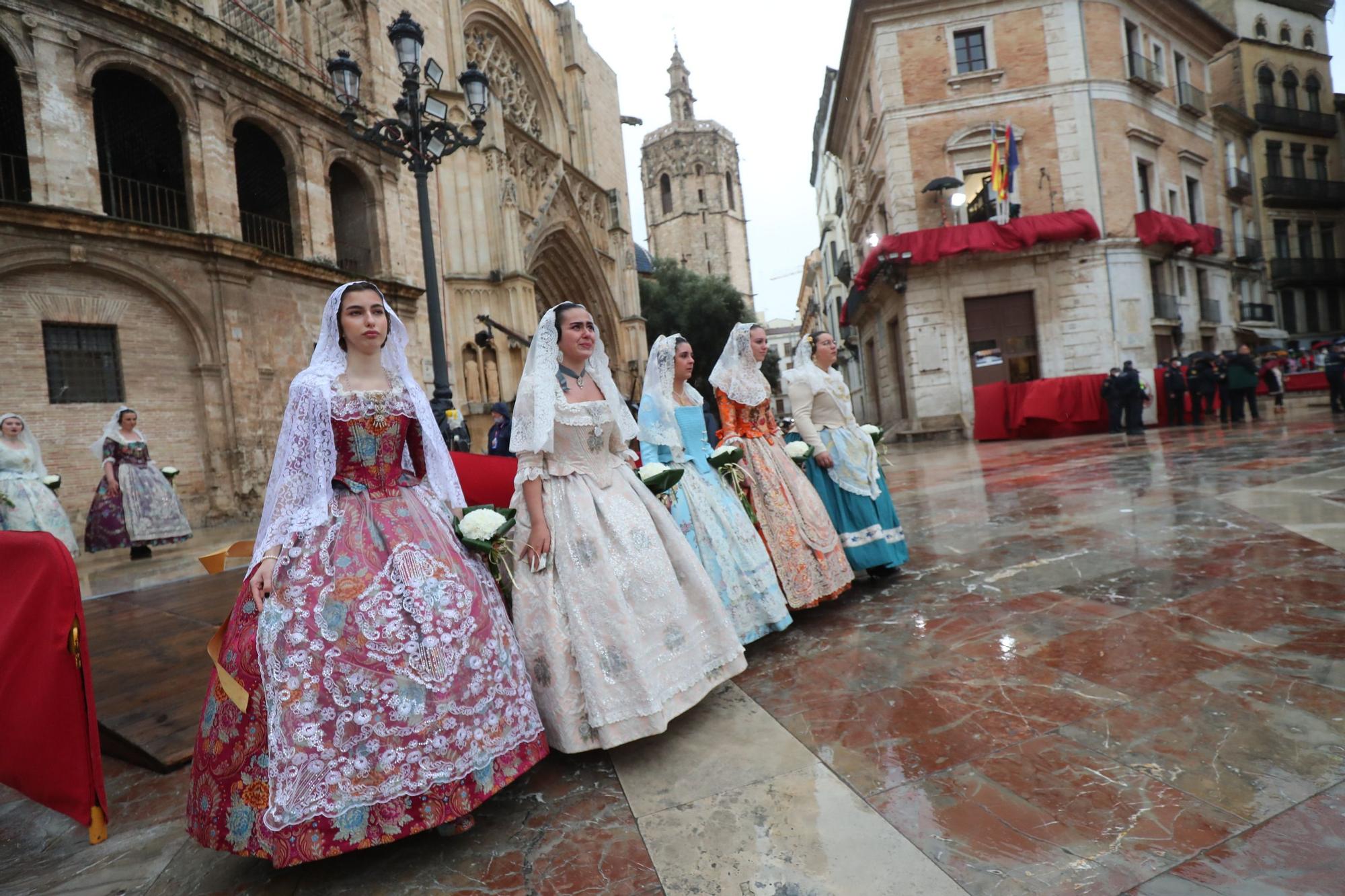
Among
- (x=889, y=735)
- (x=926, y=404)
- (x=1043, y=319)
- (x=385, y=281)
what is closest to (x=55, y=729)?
(x=889, y=735)

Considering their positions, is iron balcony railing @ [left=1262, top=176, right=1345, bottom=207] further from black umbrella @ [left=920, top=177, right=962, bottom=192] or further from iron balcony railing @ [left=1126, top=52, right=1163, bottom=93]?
black umbrella @ [left=920, top=177, right=962, bottom=192]

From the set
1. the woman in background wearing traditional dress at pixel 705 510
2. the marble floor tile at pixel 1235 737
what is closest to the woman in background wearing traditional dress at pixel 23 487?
the woman in background wearing traditional dress at pixel 705 510

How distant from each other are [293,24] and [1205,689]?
18956mm

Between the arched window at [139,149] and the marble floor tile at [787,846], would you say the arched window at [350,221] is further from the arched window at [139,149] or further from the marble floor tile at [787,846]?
the marble floor tile at [787,846]

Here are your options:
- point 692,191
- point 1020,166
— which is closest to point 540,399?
point 1020,166

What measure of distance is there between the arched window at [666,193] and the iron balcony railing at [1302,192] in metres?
34.3

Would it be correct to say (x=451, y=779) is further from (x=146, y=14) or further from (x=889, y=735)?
(x=146, y=14)

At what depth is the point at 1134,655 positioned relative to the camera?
9.56 ft

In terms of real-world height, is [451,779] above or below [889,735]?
above

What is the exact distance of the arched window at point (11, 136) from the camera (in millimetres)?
10922

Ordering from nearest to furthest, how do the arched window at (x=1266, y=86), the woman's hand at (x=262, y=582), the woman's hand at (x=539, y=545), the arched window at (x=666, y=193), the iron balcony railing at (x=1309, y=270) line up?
the woman's hand at (x=262, y=582), the woman's hand at (x=539, y=545), the arched window at (x=1266, y=86), the iron balcony railing at (x=1309, y=270), the arched window at (x=666, y=193)

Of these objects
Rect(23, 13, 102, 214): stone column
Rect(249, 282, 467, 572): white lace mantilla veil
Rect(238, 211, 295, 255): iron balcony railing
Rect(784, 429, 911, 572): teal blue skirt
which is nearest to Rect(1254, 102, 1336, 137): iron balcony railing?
Rect(784, 429, 911, 572): teal blue skirt

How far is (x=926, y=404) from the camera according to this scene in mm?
18422

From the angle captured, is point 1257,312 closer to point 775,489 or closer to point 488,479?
point 775,489
